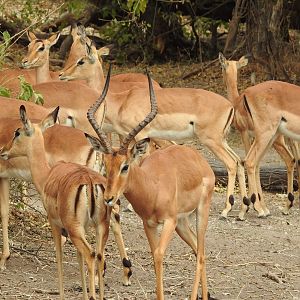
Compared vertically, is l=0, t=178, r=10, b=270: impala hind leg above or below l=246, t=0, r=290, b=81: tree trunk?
above

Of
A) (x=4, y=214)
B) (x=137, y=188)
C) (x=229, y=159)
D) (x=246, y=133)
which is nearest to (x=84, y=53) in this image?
(x=246, y=133)

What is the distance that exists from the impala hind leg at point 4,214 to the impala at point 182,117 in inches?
94.6

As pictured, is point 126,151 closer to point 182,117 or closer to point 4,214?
point 4,214

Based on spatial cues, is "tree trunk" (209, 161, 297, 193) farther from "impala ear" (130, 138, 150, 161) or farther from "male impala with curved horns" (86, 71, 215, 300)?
"impala ear" (130, 138, 150, 161)

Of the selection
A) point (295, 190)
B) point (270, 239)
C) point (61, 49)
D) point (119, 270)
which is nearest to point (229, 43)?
point (61, 49)

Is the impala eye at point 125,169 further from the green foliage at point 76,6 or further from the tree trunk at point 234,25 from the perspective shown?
the green foliage at point 76,6

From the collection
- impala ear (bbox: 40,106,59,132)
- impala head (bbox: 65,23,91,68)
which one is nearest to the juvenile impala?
impala ear (bbox: 40,106,59,132)

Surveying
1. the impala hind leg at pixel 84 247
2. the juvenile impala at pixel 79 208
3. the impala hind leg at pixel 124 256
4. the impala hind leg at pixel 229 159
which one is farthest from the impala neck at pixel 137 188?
the impala hind leg at pixel 229 159

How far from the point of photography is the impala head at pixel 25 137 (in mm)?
6348

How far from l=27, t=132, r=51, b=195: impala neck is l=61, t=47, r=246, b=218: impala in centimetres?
286

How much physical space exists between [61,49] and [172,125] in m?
6.39

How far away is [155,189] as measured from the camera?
567 centimetres

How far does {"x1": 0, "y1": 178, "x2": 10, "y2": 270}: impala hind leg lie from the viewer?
6.67 meters

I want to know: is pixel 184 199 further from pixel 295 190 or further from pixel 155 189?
pixel 295 190
